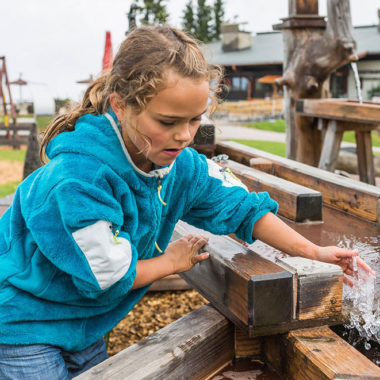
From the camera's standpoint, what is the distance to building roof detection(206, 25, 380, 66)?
Result: 27578 mm

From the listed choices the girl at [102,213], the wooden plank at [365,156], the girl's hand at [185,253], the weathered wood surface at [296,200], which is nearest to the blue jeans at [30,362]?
the girl at [102,213]

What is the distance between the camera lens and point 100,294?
58.9 inches

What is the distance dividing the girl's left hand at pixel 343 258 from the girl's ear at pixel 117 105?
0.85 metres

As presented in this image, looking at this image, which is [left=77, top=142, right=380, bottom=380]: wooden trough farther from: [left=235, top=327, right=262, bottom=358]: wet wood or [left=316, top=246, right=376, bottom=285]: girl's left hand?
[left=316, top=246, right=376, bottom=285]: girl's left hand

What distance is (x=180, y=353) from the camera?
1.55 m

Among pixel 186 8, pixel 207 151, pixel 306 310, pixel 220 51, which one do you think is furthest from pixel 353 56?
pixel 186 8

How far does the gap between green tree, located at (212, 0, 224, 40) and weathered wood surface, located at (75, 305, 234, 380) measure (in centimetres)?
5528

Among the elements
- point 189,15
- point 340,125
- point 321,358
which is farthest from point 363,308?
point 189,15

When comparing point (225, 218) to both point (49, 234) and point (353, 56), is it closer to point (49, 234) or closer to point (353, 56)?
point (49, 234)

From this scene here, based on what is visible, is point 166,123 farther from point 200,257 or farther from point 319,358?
point 319,358

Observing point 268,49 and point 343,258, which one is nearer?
point 343,258

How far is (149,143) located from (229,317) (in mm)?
667

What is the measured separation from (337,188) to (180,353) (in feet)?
5.73

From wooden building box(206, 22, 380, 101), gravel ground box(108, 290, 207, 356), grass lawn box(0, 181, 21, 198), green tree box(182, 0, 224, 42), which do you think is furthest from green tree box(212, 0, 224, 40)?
gravel ground box(108, 290, 207, 356)
